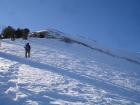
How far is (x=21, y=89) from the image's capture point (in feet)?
18.9

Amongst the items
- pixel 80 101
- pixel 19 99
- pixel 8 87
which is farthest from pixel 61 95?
pixel 8 87

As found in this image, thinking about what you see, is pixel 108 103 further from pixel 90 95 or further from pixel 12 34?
pixel 12 34

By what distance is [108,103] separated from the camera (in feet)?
19.0

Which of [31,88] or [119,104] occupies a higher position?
[31,88]

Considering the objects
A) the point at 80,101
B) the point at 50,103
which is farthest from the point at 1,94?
the point at 80,101

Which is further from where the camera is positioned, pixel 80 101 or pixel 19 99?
pixel 80 101

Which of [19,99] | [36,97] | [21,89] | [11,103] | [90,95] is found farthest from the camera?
[90,95]

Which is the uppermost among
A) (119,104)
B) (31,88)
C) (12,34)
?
(12,34)

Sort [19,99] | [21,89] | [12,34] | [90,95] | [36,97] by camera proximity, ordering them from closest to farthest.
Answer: [19,99]
[36,97]
[21,89]
[90,95]
[12,34]

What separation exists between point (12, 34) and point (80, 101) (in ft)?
122

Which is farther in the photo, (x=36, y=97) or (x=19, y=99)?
(x=36, y=97)

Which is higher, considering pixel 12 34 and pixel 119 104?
pixel 12 34

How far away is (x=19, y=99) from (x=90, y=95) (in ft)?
9.80

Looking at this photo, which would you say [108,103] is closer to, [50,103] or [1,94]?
[50,103]
